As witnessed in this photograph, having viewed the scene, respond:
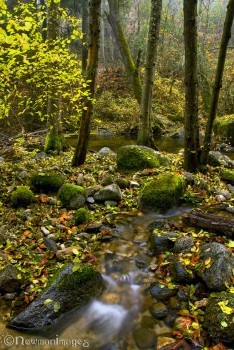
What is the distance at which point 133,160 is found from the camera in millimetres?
7773

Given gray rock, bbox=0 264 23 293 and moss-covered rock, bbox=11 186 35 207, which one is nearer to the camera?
gray rock, bbox=0 264 23 293

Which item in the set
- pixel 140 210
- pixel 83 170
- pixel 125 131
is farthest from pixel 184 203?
pixel 125 131

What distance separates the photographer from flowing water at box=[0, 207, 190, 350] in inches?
132

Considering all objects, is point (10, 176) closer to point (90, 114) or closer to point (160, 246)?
point (90, 114)

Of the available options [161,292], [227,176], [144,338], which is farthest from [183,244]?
[227,176]

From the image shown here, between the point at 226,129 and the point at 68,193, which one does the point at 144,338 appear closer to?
the point at 68,193

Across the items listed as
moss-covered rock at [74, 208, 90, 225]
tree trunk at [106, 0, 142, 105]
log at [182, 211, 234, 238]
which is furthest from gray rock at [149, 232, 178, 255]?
tree trunk at [106, 0, 142, 105]

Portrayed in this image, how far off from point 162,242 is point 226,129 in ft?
32.1

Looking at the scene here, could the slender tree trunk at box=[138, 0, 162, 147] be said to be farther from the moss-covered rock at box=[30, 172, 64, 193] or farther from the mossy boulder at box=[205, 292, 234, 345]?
the mossy boulder at box=[205, 292, 234, 345]

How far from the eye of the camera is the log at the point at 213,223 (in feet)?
15.7

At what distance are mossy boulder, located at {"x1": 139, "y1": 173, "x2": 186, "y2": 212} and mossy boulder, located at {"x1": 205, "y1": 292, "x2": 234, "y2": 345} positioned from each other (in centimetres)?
269

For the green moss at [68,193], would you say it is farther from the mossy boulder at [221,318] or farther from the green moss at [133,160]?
the mossy boulder at [221,318]

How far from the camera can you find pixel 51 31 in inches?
342

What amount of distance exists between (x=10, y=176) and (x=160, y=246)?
3.99m
